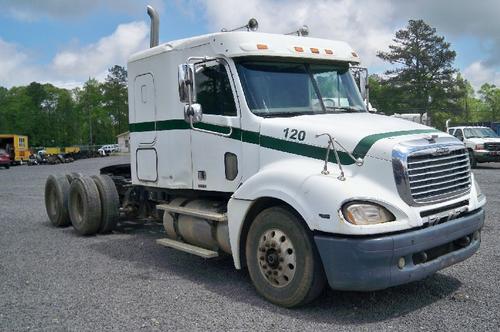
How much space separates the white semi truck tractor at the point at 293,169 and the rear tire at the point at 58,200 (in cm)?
294

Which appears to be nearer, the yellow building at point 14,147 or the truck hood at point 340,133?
the truck hood at point 340,133

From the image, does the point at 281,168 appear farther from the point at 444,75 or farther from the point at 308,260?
the point at 444,75

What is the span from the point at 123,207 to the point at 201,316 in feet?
17.2

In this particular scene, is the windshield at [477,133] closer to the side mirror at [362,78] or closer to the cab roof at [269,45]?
the side mirror at [362,78]

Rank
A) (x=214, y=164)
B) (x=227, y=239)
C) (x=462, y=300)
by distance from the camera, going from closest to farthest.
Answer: (x=462, y=300), (x=227, y=239), (x=214, y=164)

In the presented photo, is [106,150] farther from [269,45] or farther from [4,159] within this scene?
[269,45]

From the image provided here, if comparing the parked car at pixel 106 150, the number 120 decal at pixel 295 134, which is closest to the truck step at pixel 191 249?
the number 120 decal at pixel 295 134

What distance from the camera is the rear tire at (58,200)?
10.5m

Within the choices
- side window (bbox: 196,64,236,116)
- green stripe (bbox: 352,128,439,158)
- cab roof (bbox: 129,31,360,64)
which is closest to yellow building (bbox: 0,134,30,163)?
side window (bbox: 196,64,236,116)

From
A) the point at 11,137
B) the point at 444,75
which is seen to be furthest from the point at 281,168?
the point at 444,75

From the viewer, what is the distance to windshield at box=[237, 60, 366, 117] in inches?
244

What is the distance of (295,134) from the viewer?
18.6 ft

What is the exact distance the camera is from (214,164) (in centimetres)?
668

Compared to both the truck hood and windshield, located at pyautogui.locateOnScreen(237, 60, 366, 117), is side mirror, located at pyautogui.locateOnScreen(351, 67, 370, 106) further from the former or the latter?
the truck hood
